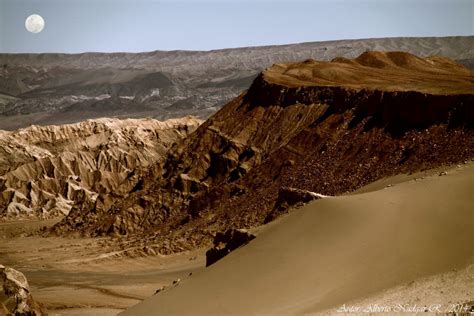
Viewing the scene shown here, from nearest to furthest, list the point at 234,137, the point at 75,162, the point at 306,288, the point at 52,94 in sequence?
the point at 306,288 → the point at 234,137 → the point at 75,162 → the point at 52,94

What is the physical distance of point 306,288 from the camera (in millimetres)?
15281

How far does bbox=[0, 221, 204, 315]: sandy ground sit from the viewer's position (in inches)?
1123

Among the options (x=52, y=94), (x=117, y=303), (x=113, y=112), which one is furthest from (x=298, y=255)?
(x=52, y=94)

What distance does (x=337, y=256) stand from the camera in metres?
16.1

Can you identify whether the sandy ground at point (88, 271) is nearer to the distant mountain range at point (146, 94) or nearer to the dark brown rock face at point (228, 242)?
the dark brown rock face at point (228, 242)

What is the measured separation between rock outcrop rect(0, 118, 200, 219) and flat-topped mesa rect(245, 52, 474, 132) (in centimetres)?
1302

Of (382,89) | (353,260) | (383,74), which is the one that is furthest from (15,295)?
(383,74)

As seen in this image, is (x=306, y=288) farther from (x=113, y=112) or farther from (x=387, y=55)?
(x=113, y=112)

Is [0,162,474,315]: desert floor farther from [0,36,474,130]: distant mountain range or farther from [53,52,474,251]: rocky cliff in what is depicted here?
[0,36,474,130]: distant mountain range

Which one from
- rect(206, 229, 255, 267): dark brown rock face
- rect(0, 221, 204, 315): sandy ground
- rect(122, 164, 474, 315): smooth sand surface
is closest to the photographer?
rect(122, 164, 474, 315): smooth sand surface

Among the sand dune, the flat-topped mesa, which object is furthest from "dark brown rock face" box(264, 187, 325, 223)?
the sand dune

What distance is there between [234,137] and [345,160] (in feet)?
31.5

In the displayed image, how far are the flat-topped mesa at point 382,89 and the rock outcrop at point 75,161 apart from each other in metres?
13.0

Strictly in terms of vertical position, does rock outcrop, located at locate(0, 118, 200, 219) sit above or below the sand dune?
below
